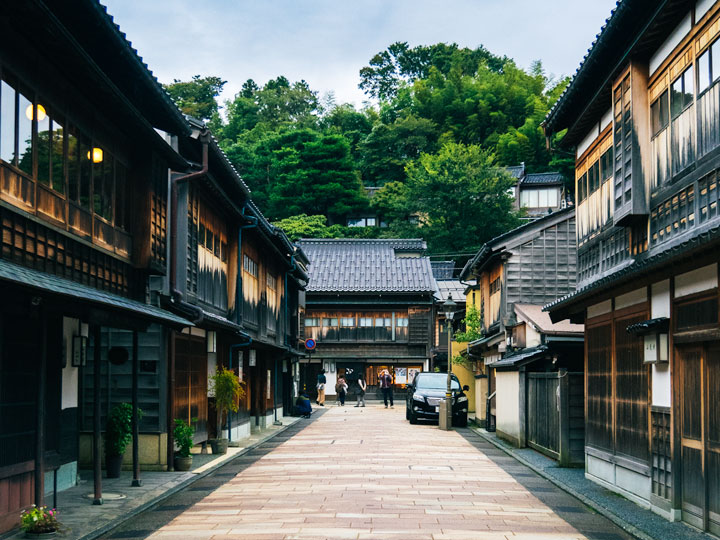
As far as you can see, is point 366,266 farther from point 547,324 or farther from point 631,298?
point 631,298

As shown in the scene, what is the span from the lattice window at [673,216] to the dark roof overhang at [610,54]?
2533 mm

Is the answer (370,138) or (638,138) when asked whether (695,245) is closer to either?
(638,138)

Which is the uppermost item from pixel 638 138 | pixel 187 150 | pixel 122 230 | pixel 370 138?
pixel 370 138

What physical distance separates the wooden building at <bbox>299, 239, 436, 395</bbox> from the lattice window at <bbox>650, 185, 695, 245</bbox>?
39.5m

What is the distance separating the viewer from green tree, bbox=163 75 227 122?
7544 centimetres

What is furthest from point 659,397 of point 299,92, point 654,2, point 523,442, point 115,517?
point 299,92

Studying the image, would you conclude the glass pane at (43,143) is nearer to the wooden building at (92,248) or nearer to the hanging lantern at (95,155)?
the wooden building at (92,248)

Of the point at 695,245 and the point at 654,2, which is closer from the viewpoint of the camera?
the point at 695,245

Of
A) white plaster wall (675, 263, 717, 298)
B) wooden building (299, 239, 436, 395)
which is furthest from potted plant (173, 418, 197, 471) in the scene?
wooden building (299, 239, 436, 395)

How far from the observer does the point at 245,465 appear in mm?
18656

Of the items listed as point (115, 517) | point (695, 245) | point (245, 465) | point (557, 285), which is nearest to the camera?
point (695, 245)

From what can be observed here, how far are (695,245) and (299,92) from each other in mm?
74159

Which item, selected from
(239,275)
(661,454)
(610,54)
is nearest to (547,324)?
(239,275)

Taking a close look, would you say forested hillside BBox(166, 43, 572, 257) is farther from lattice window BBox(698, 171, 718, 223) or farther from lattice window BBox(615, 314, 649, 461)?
lattice window BBox(698, 171, 718, 223)
